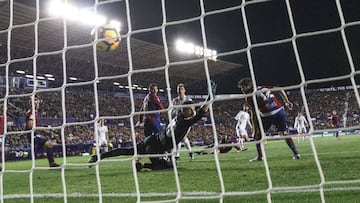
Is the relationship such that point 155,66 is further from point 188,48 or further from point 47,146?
point 47,146

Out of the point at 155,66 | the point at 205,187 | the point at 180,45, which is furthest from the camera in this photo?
the point at 155,66

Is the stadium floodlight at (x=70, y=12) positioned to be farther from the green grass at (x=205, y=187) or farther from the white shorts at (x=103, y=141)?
the white shorts at (x=103, y=141)

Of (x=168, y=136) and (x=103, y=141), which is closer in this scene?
(x=168, y=136)

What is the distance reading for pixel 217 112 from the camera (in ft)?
105

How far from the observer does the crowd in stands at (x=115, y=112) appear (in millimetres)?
21812

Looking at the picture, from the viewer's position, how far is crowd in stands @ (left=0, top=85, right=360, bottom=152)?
71.6 ft

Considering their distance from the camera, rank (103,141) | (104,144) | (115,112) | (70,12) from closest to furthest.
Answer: (70,12)
(103,141)
(104,144)
(115,112)

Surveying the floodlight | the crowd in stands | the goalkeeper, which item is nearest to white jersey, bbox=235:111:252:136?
the crowd in stands

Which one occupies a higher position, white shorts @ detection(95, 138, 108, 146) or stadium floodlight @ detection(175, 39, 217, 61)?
stadium floodlight @ detection(175, 39, 217, 61)

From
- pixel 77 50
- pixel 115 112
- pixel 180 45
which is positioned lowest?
pixel 115 112

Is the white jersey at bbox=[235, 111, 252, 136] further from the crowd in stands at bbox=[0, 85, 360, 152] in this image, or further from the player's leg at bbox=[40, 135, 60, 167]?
the player's leg at bbox=[40, 135, 60, 167]

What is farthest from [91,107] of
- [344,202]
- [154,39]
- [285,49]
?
[344,202]

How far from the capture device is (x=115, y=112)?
28.0 m

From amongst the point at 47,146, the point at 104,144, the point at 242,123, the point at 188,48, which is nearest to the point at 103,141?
the point at 104,144
